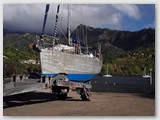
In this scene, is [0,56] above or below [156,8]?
below

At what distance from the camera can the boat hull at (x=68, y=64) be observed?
10172 millimetres

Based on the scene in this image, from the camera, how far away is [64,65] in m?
10.5

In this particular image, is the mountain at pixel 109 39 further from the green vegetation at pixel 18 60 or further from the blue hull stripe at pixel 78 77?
the blue hull stripe at pixel 78 77

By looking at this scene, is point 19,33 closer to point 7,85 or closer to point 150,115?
point 7,85

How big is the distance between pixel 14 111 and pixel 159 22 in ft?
13.1

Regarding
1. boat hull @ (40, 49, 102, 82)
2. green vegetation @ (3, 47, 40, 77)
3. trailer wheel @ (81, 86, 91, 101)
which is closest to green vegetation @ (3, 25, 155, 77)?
green vegetation @ (3, 47, 40, 77)

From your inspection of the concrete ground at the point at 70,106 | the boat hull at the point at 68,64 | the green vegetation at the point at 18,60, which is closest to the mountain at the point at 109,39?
the green vegetation at the point at 18,60

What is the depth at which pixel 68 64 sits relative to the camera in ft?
35.0

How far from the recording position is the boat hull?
33.4 ft

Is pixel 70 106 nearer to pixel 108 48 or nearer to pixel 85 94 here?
pixel 85 94

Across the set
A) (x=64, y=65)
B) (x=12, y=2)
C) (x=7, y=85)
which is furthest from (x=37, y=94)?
(x=12, y=2)

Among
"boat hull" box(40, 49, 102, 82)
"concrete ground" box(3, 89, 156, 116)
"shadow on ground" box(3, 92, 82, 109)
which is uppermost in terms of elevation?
"boat hull" box(40, 49, 102, 82)

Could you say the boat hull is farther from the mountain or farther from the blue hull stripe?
the mountain

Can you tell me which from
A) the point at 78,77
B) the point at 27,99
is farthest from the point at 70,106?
the point at 27,99
